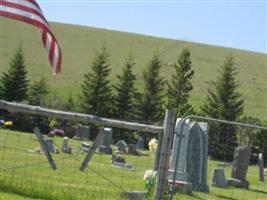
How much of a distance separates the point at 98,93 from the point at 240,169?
34.0 metres

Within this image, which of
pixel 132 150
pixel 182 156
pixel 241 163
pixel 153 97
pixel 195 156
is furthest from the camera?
pixel 153 97

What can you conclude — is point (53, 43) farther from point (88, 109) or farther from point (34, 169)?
point (88, 109)

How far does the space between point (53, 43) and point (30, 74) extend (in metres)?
64.0

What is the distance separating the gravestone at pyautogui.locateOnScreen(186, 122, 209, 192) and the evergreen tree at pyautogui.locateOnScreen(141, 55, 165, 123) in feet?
112

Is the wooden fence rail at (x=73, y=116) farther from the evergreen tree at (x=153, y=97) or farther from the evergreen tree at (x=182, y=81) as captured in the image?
the evergreen tree at (x=182, y=81)

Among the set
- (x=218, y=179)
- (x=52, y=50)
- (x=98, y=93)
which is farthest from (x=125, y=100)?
(x=52, y=50)

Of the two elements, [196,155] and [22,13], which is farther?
[196,155]

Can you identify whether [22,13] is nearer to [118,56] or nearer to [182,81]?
[182,81]

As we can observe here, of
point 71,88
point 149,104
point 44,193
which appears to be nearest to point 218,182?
point 44,193

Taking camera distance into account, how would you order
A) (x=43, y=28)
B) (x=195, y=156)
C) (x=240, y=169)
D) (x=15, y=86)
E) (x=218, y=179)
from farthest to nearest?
(x=15, y=86), (x=240, y=169), (x=218, y=179), (x=195, y=156), (x=43, y=28)

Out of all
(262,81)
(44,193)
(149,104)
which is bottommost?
(44,193)

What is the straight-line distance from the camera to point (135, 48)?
93.6 meters

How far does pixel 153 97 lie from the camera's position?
5356cm

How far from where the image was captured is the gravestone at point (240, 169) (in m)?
19.6
